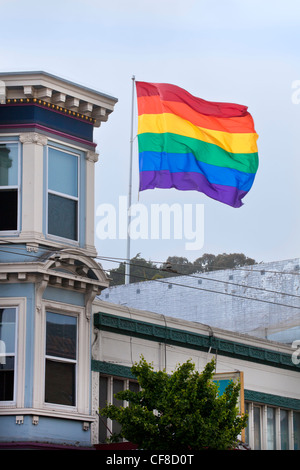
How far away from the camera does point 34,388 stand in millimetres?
22875

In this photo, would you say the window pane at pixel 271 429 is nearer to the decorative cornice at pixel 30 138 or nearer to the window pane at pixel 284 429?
the window pane at pixel 284 429

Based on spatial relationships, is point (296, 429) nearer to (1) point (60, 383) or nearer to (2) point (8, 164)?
(1) point (60, 383)

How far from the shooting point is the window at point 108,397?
25.7m

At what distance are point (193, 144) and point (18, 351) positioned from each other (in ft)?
26.3

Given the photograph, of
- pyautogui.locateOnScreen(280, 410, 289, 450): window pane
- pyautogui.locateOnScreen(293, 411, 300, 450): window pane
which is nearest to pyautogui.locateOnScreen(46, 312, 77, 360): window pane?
pyautogui.locateOnScreen(280, 410, 289, 450): window pane

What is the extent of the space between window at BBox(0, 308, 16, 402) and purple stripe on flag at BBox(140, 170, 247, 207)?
5.25 meters

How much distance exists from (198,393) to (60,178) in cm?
622

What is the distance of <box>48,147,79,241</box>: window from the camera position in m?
24.6

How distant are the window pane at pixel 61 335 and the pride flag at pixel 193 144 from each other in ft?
14.5

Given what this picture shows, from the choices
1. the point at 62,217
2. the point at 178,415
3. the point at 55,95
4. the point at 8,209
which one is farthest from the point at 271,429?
the point at 55,95

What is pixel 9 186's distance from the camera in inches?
957

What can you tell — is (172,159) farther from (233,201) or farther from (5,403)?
(5,403)
